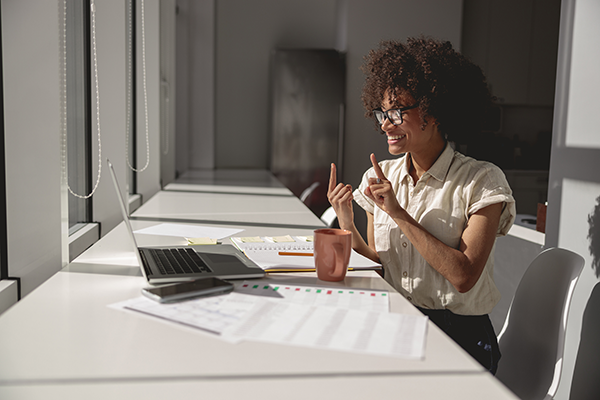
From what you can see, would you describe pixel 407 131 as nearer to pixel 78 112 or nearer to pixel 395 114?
pixel 395 114

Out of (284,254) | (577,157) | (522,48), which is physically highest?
(522,48)

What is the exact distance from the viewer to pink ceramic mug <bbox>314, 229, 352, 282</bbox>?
107 cm

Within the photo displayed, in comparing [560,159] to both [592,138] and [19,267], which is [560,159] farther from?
[19,267]

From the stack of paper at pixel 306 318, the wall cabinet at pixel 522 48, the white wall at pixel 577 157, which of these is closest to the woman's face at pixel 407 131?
the stack of paper at pixel 306 318

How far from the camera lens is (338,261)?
1.08m

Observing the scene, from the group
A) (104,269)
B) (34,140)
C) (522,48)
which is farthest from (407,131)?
(522,48)

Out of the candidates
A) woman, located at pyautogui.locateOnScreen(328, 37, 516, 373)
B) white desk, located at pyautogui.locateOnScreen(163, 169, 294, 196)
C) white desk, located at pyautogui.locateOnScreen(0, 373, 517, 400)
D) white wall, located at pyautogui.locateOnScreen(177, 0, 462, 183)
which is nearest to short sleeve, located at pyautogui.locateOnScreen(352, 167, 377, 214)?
woman, located at pyautogui.locateOnScreen(328, 37, 516, 373)

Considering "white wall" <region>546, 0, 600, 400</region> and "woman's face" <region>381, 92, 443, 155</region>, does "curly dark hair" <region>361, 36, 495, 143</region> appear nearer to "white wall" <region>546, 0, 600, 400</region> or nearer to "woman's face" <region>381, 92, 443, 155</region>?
"woman's face" <region>381, 92, 443, 155</region>

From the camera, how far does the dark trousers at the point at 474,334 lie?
4.30 ft

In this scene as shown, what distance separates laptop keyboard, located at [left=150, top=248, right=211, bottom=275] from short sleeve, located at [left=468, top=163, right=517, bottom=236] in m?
0.71

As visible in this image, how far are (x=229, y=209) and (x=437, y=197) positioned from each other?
122 centimetres

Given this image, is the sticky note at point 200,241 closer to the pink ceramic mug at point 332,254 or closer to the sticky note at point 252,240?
the sticky note at point 252,240

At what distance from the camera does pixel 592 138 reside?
1.71m

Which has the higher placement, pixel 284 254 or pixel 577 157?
pixel 577 157
